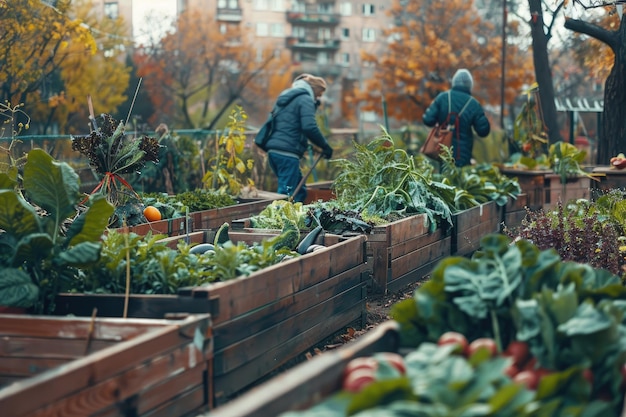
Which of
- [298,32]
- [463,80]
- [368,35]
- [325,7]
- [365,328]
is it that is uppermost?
[325,7]

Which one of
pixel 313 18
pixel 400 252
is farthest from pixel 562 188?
pixel 313 18

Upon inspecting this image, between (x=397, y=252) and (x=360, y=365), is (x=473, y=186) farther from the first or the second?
(x=360, y=365)

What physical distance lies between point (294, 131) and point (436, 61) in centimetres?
3588

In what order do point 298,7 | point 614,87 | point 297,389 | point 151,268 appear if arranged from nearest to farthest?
point 297,389 → point 151,268 → point 614,87 → point 298,7

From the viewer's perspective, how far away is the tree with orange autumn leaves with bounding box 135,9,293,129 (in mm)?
48312

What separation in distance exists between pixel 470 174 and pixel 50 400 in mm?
9811

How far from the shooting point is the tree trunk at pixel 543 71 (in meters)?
15.9

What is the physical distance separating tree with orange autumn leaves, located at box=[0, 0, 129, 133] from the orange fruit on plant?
16.4ft

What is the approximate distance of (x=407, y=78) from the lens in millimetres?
47375

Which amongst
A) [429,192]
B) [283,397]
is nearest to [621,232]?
[429,192]

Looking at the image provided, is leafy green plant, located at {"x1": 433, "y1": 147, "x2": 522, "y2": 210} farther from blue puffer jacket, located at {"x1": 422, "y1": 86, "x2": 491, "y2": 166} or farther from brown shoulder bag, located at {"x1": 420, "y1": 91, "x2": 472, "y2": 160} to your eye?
blue puffer jacket, located at {"x1": 422, "y1": 86, "x2": 491, "y2": 166}

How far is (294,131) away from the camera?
12461 millimetres

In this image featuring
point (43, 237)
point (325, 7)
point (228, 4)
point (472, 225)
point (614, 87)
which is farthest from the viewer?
point (325, 7)

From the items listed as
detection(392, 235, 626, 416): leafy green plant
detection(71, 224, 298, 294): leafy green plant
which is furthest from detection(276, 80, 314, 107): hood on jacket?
detection(392, 235, 626, 416): leafy green plant
